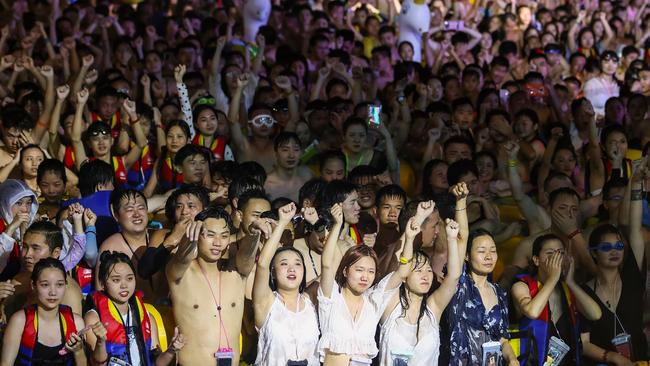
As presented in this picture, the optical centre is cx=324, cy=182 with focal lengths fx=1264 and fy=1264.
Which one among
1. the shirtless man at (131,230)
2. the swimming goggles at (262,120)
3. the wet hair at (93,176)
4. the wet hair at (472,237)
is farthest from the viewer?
the swimming goggles at (262,120)

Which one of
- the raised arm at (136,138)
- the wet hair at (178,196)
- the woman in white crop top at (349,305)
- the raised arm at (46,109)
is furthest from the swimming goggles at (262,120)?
the woman in white crop top at (349,305)

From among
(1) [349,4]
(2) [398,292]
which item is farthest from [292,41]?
(2) [398,292]

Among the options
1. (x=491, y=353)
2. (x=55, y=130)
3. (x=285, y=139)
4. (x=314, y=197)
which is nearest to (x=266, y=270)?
(x=314, y=197)

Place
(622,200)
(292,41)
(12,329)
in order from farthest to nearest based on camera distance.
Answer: (292,41)
(622,200)
(12,329)

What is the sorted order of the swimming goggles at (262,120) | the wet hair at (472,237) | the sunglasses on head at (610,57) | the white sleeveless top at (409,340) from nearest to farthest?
1. the white sleeveless top at (409,340)
2. the wet hair at (472,237)
3. the swimming goggles at (262,120)
4. the sunglasses on head at (610,57)

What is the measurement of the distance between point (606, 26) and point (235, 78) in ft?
18.4

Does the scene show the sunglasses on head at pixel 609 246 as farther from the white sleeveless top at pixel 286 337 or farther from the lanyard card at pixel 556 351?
the white sleeveless top at pixel 286 337

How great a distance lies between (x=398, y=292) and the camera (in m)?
7.34

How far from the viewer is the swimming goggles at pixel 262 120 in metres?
9.86

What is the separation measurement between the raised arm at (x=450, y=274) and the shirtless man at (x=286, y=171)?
1.97 metres

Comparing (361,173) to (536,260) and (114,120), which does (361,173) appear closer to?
(536,260)

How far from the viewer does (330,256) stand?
7.14m

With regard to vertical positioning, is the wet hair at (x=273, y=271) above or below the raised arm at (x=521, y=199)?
below

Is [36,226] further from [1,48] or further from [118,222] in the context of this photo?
[1,48]
